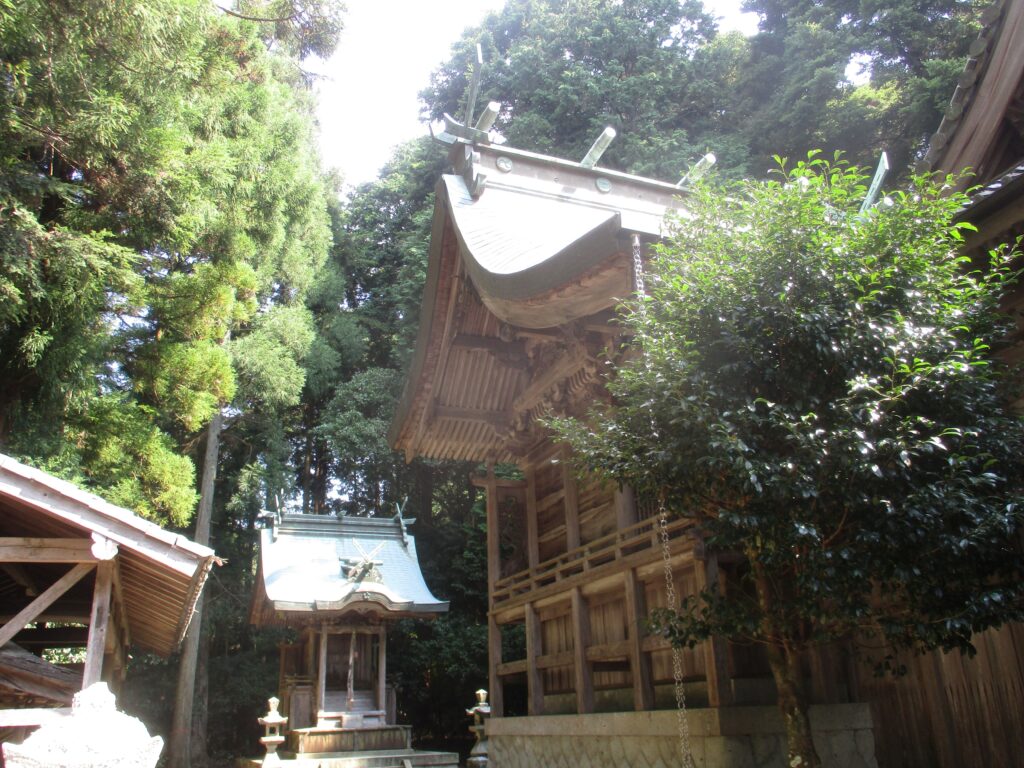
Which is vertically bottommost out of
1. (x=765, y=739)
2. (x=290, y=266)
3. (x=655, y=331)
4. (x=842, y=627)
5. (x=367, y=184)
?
(x=765, y=739)

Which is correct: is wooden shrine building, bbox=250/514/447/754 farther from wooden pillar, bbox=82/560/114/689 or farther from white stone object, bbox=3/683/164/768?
white stone object, bbox=3/683/164/768

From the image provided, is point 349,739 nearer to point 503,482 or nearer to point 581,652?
point 503,482

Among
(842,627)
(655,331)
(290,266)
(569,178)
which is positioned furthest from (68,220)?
(290,266)

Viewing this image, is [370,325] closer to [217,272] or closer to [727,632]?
[217,272]

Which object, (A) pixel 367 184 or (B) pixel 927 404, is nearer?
(B) pixel 927 404

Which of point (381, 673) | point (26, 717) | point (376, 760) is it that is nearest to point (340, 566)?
point (381, 673)

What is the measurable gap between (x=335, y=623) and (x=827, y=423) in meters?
15.1

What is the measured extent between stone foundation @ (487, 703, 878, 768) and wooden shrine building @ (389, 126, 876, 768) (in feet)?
0.05

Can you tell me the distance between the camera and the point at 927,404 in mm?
4234

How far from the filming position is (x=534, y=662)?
863 cm

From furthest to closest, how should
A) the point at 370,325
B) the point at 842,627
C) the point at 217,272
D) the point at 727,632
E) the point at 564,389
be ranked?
1. the point at 370,325
2. the point at 217,272
3. the point at 564,389
4. the point at 727,632
5. the point at 842,627

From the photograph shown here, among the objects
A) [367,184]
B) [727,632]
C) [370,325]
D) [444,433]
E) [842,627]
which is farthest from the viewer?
[367,184]

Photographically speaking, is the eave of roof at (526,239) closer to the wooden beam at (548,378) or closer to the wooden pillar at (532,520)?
the wooden beam at (548,378)

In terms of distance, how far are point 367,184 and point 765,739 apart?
30.5 meters
